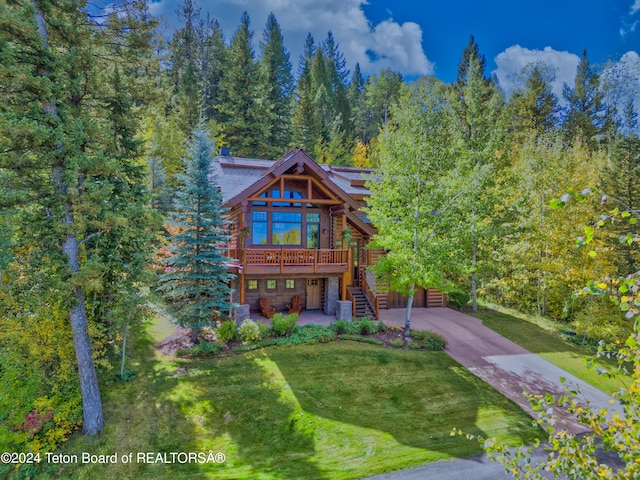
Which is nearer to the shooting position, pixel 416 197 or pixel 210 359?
pixel 210 359

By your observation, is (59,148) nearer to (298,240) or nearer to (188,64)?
(298,240)

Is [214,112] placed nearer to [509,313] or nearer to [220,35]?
[220,35]

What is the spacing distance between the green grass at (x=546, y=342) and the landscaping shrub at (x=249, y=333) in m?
11.7

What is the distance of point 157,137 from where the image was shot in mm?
24500

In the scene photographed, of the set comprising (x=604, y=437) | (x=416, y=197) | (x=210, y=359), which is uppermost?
(x=416, y=197)

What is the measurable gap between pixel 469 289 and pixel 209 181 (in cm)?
1968

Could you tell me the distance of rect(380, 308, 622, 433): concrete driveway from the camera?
1129 centimetres

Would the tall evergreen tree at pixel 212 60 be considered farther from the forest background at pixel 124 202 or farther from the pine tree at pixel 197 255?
the pine tree at pixel 197 255

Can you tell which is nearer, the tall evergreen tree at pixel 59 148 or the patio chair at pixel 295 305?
the tall evergreen tree at pixel 59 148

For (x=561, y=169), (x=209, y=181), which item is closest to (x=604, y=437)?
(x=209, y=181)

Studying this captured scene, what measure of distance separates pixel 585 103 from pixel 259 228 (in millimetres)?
36960

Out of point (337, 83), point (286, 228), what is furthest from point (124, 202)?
point (337, 83)

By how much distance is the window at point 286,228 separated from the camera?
1688 centimetres

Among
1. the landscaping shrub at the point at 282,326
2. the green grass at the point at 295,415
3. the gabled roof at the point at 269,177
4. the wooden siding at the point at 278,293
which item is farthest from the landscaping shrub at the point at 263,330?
the gabled roof at the point at 269,177
